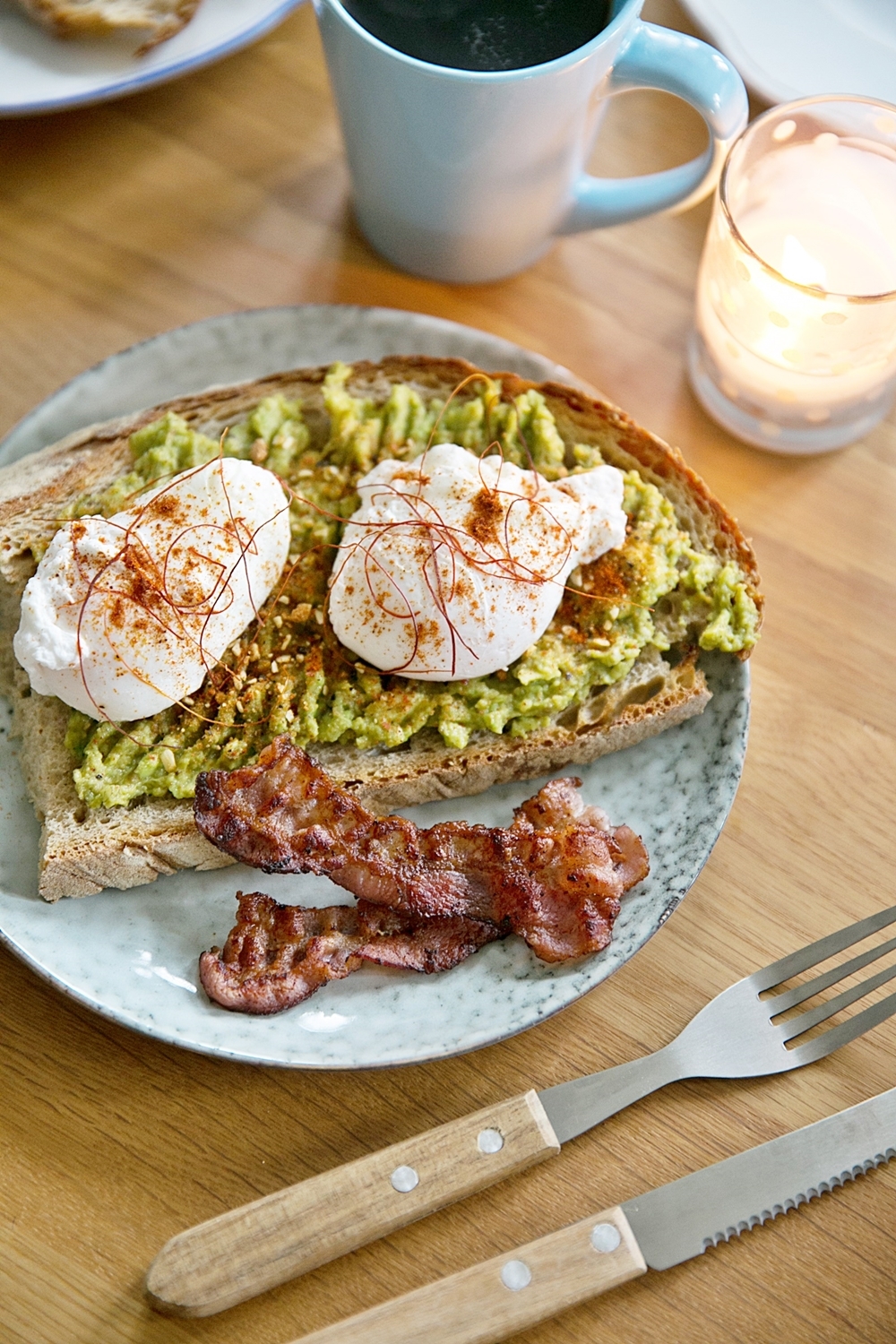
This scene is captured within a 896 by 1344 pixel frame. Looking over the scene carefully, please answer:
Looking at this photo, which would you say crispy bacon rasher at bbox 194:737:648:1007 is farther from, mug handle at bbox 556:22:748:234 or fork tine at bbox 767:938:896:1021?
mug handle at bbox 556:22:748:234

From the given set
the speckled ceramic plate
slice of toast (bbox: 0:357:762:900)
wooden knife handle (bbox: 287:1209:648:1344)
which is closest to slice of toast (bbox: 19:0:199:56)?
the speckled ceramic plate

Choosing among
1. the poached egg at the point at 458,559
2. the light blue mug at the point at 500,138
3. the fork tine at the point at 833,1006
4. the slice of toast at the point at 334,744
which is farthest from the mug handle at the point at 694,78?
the fork tine at the point at 833,1006

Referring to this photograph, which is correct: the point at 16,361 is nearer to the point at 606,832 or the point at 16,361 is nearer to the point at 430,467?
the point at 430,467

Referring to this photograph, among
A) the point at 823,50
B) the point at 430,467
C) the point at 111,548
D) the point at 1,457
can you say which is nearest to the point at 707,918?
the point at 430,467

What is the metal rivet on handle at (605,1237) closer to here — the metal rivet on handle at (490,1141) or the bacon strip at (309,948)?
the metal rivet on handle at (490,1141)

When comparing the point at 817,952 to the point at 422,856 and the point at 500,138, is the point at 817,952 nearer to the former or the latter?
the point at 422,856
